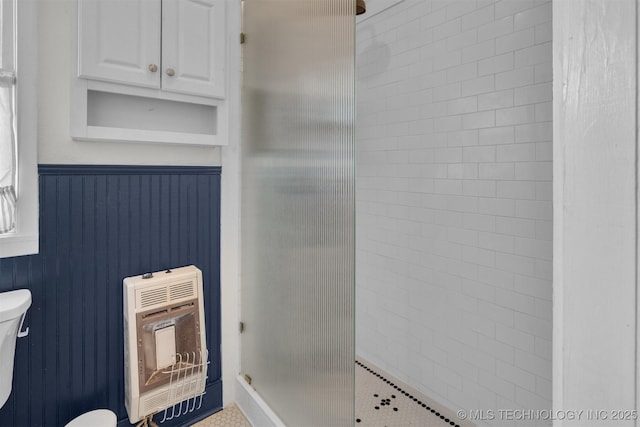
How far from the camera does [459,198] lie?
1.93 metres

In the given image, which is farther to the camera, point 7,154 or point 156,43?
point 156,43

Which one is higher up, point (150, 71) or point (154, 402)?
point (150, 71)

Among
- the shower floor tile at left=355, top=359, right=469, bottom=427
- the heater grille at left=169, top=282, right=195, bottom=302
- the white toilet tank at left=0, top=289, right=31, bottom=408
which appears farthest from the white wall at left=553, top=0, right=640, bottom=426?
the shower floor tile at left=355, top=359, right=469, bottom=427

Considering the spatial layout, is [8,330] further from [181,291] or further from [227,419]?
[227,419]

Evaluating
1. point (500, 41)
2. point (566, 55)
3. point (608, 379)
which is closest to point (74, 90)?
point (566, 55)

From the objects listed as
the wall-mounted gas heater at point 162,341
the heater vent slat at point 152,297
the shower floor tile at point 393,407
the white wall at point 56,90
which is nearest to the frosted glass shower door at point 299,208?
the wall-mounted gas heater at point 162,341

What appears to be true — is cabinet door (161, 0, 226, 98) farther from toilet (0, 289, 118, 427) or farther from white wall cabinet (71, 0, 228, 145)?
toilet (0, 289, 118, 427)

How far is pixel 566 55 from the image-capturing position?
50cm

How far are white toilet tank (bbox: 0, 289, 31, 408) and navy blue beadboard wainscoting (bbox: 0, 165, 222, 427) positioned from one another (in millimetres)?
115

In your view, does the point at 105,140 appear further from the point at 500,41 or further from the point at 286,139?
the point at 500,41

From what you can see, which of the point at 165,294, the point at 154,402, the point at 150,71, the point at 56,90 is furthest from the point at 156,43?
the point at 154,402

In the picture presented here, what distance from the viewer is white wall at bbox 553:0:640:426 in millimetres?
447

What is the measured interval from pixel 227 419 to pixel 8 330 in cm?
107

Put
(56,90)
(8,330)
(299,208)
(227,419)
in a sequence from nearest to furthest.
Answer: (8,330) → (56,90) → (299,208) → (227,419)
